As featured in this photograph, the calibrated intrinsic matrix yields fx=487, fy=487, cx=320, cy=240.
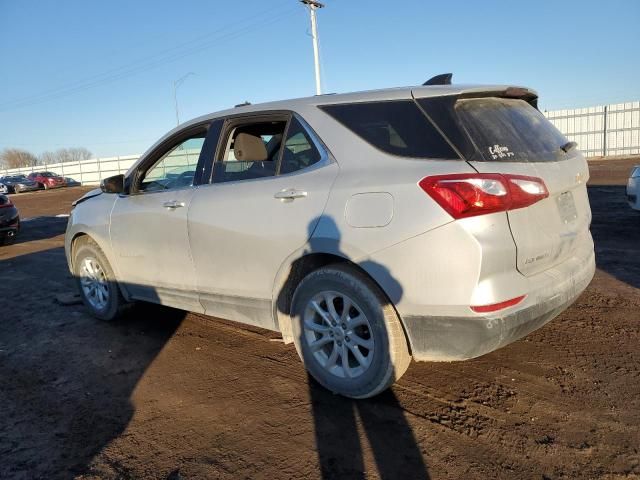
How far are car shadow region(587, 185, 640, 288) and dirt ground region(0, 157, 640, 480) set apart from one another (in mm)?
972

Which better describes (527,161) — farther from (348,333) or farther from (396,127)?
(348,333)

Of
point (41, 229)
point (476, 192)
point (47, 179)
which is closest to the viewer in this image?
point (476, 192)

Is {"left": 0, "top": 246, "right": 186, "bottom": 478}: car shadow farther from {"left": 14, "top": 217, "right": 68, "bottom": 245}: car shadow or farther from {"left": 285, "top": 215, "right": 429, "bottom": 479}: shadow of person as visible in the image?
{"left": 14, "top": 217, "right": 68, "bottom": 245}: car shadow

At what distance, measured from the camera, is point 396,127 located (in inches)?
114

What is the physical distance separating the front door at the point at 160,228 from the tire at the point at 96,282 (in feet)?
0.79

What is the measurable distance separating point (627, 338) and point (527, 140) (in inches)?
73.4

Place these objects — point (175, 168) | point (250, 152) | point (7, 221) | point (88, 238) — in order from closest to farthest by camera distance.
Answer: point (250, 152) → point (175, 168) → point (88, 238) → point (7, 221)

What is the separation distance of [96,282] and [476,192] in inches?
155

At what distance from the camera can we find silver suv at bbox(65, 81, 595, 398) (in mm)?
2566

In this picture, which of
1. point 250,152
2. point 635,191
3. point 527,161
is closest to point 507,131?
point 527,161

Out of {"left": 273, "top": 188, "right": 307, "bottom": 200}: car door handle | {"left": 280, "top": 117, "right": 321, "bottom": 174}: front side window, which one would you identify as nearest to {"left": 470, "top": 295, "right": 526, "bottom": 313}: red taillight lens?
{"left": 273, "top": 188, "right": 307, "bottom": 200}: car door handle

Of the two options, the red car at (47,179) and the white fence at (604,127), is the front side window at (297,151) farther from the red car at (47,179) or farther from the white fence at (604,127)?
the red car at (47,179)

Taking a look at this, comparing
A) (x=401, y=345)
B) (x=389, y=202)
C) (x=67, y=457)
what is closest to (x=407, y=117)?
(x=389, y=202)

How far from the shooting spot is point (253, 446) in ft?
8.73
